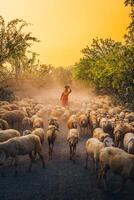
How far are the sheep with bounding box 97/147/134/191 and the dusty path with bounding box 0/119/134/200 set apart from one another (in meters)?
0.69

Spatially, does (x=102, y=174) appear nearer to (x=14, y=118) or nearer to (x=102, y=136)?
(x=102, y=136)

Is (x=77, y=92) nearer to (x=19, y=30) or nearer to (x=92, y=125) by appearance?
(x=19, y=30)

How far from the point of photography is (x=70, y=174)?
54.2ft

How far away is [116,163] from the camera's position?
14.4m

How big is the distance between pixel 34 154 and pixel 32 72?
55.5 m

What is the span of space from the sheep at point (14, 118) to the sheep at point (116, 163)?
1172cm

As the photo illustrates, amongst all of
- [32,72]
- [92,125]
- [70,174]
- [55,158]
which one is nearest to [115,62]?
[92,125]

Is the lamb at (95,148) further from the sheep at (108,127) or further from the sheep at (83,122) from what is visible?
the sheep at (83,122)

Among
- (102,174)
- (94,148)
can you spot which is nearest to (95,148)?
(94,148)

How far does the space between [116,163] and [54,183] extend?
2.56m

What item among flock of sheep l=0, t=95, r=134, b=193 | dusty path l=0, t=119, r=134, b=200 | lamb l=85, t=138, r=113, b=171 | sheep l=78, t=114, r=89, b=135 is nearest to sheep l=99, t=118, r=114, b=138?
flock of sheep l=0, t=95, r=134, b=193

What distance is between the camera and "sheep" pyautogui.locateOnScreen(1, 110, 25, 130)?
84.8 feet

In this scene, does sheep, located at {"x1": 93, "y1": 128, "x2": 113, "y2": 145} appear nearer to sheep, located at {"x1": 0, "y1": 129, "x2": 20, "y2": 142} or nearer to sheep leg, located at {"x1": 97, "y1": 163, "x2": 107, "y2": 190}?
sheep leg, located at {"x1": 97, "y1": 163, "x2": 107, "y2": 190}

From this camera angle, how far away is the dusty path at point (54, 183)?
14.0 meters
